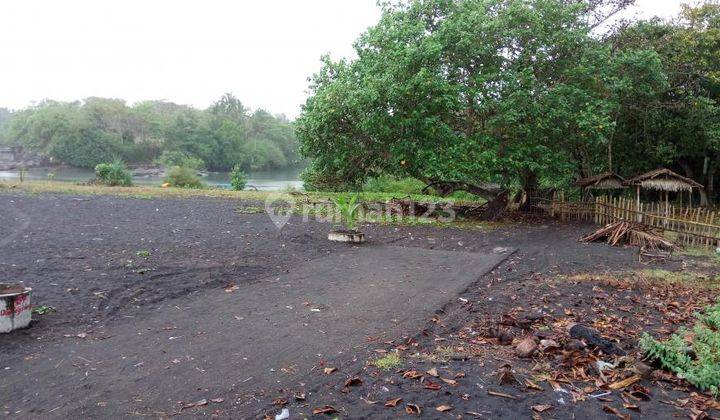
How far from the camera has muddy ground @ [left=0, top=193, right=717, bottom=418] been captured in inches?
133

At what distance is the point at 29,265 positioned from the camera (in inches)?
278

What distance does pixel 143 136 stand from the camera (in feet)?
199

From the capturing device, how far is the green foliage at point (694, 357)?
3.50 m

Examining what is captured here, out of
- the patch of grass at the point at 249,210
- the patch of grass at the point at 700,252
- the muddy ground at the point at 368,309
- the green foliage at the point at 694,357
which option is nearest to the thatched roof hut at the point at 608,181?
the muddy ground at the point at 368,309

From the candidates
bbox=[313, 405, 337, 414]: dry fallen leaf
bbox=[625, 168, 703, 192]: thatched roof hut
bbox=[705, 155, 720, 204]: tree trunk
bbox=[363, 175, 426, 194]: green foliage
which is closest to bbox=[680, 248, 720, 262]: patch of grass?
bbox=[625, 168, 703, 192]: thatched roof hut

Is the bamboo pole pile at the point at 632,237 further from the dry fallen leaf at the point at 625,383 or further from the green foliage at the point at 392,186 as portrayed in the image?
the green foliage at the point at 392,186

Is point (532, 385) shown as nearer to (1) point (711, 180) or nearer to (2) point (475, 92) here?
(2) point (475, 92)

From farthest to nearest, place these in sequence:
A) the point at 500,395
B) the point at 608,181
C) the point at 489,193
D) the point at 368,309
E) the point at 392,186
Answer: the point at 392,186 → the point at 489,193 → the point at 608,181 → the point at 368,309 → the point at 500,395

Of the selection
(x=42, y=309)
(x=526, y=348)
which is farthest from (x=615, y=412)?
(x=42, y=309)

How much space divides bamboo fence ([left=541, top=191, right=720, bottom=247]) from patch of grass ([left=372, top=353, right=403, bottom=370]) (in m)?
Result: 9.42

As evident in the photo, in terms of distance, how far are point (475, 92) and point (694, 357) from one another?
10.2 m

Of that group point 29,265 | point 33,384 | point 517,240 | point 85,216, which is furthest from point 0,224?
point 517,240

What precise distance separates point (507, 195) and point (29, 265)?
1366cm

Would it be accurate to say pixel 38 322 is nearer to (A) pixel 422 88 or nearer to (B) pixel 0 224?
(B) pixel 0 224
